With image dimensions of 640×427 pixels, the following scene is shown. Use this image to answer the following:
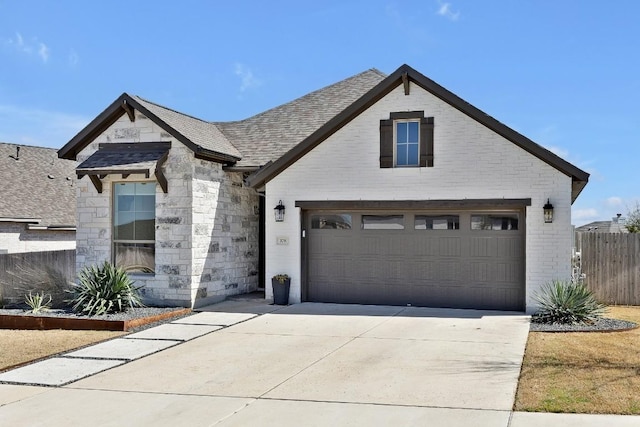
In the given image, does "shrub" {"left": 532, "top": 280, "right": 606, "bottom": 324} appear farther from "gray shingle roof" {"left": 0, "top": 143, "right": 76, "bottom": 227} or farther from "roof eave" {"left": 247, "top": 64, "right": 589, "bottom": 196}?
"gray shingle roof" {"left": 0, "top": 143, "right": 76, "bottom": 227}

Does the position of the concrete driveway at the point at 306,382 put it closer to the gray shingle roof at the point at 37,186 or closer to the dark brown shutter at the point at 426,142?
the dark brown shutter at the point at 426,142

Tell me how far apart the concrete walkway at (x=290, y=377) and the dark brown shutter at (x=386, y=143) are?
3919 millimetres

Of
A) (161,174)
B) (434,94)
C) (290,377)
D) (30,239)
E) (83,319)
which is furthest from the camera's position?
(30,239)

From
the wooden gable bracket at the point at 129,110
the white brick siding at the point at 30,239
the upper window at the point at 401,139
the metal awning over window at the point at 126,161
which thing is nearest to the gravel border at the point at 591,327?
the upper window at the point at 401,139

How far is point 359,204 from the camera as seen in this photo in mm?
15414

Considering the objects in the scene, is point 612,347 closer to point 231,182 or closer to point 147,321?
point 147,321

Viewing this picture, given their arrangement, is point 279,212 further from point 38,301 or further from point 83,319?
point 38,301

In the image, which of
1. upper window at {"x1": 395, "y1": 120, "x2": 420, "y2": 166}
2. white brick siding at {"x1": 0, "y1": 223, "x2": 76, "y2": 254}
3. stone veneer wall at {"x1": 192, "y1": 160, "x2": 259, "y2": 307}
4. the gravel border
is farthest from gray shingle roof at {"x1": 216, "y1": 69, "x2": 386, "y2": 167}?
white brick siding at {"x1": 0, "y1": 223, "x2": 76, "y2": 254}

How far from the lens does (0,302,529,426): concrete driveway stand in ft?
22.7

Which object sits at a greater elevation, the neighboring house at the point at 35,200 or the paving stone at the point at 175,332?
the neighboring house at the point at 35,200

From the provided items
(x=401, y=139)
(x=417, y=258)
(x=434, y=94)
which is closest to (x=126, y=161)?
(x=401, y=139)

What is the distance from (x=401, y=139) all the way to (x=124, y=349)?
7926mm

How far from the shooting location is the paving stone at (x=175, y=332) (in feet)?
38.8

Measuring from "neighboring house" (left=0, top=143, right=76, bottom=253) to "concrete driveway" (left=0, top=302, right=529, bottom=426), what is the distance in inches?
Result: 551
